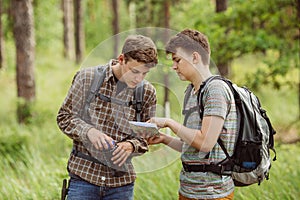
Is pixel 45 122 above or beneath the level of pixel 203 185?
beneath

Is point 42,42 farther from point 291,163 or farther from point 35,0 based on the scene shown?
point 291,163

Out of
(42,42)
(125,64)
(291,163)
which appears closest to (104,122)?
(125,64)

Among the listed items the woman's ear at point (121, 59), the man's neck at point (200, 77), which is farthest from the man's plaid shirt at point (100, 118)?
the man's neck at point (200, 77)

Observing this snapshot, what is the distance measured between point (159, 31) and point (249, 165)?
1.07 meters

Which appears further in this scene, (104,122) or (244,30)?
(244,30)

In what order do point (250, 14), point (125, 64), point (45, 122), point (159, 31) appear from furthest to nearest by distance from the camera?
point (45, 122), point (250, 14), point (159, 31), point (125, 64)

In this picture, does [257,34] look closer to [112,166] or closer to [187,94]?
[187,94]

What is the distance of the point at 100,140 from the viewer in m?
2.79

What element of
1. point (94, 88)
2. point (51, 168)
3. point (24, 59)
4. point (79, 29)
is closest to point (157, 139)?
point (94, 88)

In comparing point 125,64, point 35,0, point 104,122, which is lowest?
point 104,122

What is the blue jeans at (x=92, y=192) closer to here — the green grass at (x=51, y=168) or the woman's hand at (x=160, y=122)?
the green grass at (x=51, y=168)

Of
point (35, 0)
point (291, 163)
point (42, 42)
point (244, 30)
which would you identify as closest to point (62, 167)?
point (291, 163)

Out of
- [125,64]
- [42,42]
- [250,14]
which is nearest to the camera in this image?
[125,64]

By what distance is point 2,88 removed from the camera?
16.5 meters
